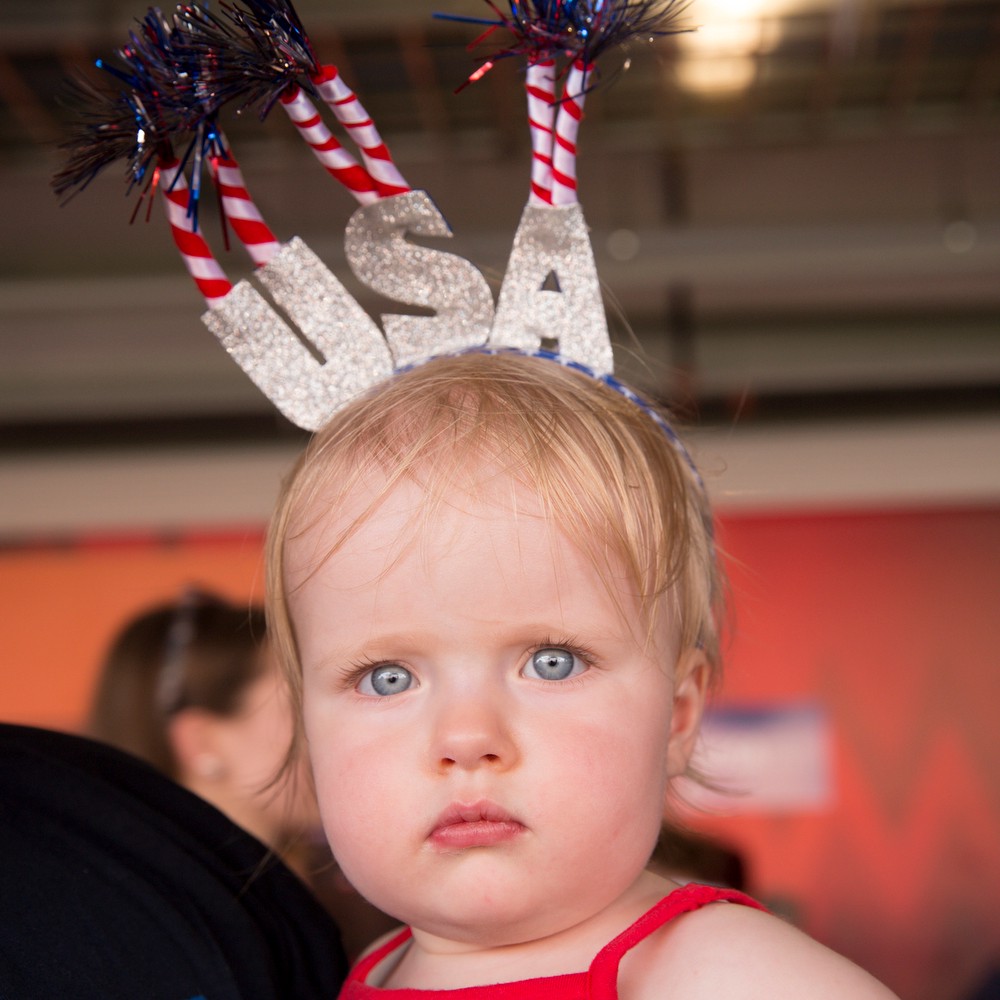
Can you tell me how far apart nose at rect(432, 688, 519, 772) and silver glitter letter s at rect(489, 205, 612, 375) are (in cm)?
29

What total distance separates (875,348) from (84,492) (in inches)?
99.9

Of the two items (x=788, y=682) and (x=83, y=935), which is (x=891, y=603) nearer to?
(x=788, y=682)

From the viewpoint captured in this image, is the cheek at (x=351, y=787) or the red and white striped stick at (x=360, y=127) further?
the red and white striped stick at (x=360, y=127)

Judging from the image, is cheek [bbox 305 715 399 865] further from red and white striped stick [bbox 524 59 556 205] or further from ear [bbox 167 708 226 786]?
ear [bbox 167 708 226 786]

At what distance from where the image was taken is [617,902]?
83 cm

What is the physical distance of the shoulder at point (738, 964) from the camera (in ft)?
2.28

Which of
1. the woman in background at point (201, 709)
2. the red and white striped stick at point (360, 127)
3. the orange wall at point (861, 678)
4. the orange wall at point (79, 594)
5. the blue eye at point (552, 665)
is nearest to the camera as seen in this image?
the blue eye at point (552, 665)

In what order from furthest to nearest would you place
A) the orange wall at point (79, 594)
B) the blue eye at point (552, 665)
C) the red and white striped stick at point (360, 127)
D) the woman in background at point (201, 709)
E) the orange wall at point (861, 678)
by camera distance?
the orange wall at point (79, 594) → the orange wall at point (861, 678) → the woman in background at point (201, 709) → the red and white striped stick at point (360, 127) → the blue eye at point (552, 665)

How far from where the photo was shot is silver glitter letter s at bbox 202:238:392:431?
95cm

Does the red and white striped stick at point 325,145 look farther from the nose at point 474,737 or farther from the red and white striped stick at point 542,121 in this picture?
the nose at point 474,737

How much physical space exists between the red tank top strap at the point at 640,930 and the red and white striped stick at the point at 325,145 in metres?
0.54

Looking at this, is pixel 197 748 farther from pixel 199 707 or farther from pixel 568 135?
pixel 568 135

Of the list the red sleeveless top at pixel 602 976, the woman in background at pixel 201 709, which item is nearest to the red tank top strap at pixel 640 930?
the red sleeveless top at pixel 602 976

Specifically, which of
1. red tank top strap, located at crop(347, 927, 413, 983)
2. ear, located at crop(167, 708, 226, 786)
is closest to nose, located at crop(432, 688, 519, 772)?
red tank top strap, located at crop(347, 927, 413, 983)
